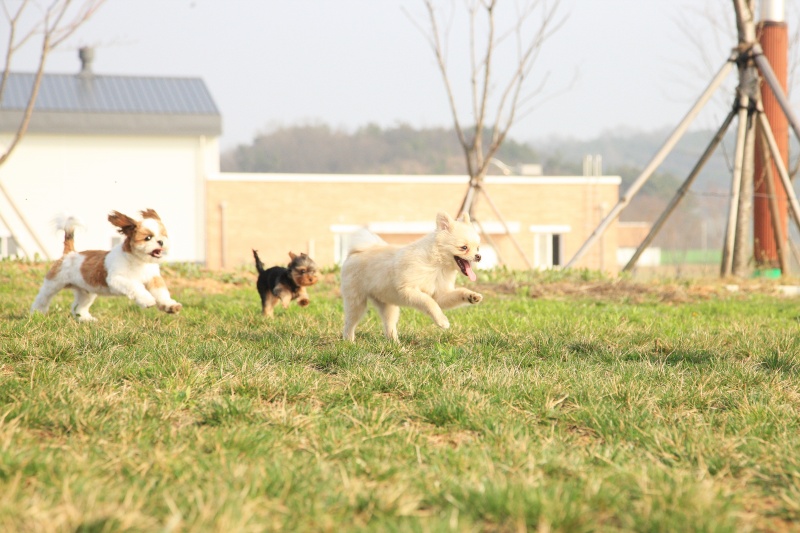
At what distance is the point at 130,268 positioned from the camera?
6754 millimetres

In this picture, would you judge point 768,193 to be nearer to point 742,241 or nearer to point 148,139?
point 742,241

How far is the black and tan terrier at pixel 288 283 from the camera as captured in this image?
7828 millimetres

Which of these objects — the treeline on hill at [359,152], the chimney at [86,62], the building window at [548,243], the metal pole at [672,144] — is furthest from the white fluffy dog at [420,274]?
the treeline on hill at [359,152]

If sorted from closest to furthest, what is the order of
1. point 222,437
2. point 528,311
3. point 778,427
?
1. point 222,437
2. point 778,427
3. point 528,311

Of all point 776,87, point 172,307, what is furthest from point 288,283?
point 776,87

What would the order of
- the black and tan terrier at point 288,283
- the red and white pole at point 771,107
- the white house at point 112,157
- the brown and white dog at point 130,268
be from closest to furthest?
the brown and white dog at point 130,268 < the black and tan terrier at point 288,283 < the red and white pole at point 771,107 < the white house at point 112,157

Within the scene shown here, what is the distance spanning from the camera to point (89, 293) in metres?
7.23

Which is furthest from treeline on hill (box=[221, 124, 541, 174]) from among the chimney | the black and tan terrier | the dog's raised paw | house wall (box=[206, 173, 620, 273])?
the dog's raised paw

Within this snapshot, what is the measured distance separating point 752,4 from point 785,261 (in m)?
3.90

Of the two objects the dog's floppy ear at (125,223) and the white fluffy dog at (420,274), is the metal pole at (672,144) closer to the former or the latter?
the white fluffy dog at (420,274)

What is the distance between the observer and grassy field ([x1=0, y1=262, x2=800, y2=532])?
262 cm

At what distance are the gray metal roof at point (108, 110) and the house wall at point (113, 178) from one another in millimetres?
768

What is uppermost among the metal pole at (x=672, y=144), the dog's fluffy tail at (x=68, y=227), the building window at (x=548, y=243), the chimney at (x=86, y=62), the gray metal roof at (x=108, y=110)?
the chimney at (x=86, y=62)

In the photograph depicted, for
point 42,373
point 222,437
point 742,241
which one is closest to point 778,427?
Result: point 222,437
